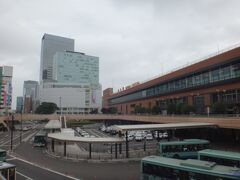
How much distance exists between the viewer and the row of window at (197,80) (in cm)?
5291

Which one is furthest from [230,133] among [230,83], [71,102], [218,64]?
[71,102]

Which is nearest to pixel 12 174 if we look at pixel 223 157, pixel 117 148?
pixel 223 157

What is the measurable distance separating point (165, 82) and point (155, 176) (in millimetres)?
66396

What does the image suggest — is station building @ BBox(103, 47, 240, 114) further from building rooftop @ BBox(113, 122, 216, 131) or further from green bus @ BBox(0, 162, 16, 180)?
green bus @ BBox(0, 162, 16, 180)

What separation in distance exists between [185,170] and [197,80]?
51.8 meters

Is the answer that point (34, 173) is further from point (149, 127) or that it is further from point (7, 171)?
point (149, 127)

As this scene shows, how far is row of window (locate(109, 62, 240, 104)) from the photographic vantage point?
52.9 m

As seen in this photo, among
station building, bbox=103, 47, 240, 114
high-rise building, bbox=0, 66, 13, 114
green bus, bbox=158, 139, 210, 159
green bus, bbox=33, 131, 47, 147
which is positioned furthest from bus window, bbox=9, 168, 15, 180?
high-rise building, bbox=0, 66, 13, 114

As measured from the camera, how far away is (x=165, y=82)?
83812 millimetres

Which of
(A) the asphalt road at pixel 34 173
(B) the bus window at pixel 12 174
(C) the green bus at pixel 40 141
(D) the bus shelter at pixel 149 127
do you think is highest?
(D) the bus shelter at pixel 149 127

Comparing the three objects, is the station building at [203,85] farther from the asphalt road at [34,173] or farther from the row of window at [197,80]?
the asphalt road at [34,173]

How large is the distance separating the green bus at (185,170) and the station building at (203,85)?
35.8 m

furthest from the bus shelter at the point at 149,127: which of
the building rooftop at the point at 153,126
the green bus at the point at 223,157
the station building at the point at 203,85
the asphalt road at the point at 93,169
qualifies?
the station building at the point at 203,85

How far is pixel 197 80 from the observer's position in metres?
65.6
